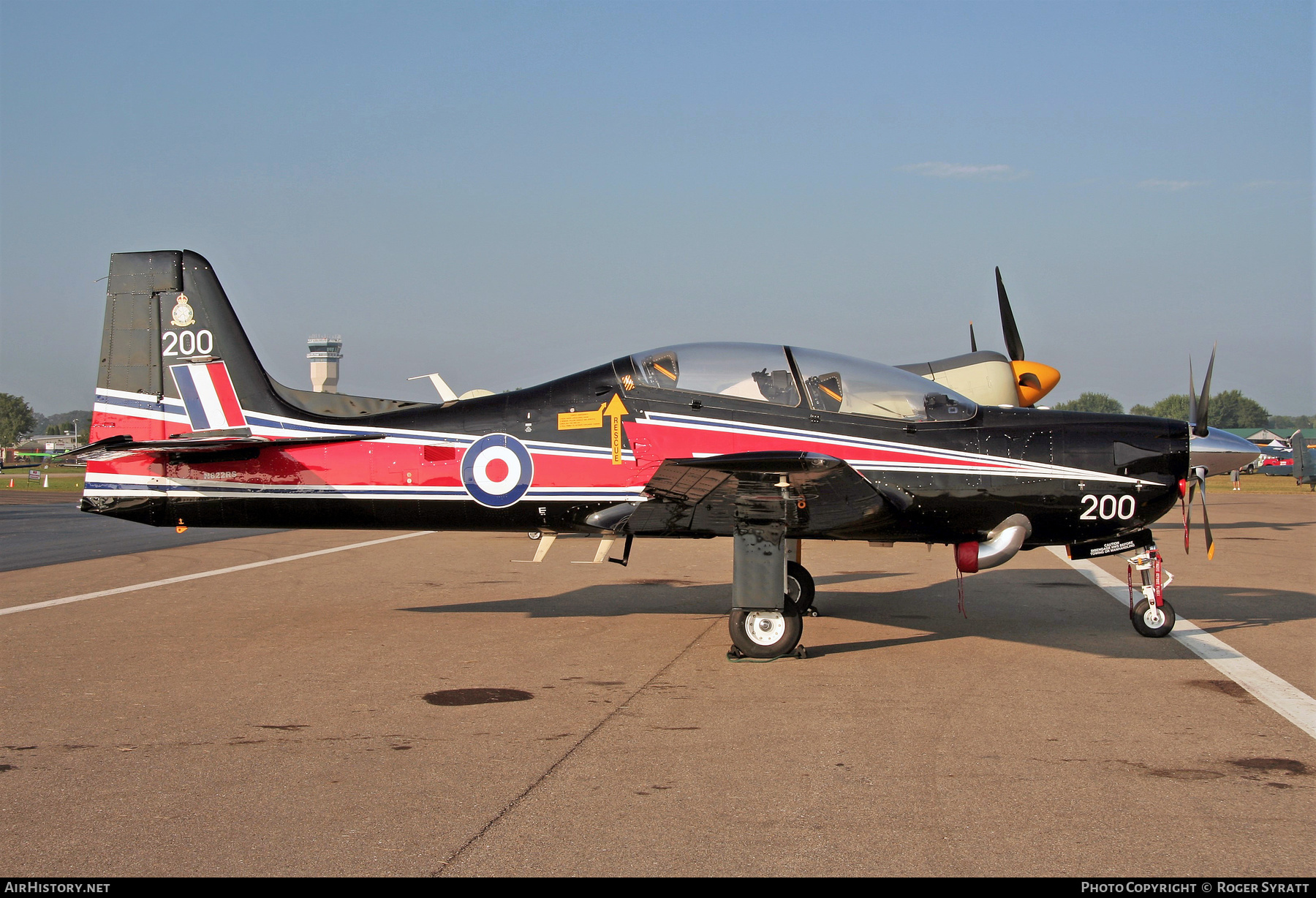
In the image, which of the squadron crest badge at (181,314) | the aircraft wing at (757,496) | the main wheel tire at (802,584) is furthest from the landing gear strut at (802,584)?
the squadron crest badge at (181,314)

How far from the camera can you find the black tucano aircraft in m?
7.95

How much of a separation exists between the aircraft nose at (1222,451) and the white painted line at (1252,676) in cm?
239

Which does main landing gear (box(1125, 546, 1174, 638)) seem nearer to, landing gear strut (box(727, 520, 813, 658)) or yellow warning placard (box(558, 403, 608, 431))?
landing gear strut (box(727, 520, 813, 658))

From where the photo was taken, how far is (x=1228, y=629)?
346 inches

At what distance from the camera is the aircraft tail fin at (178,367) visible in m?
8.92

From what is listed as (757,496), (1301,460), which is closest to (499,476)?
(757,496)

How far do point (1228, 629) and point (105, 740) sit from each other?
9268mm

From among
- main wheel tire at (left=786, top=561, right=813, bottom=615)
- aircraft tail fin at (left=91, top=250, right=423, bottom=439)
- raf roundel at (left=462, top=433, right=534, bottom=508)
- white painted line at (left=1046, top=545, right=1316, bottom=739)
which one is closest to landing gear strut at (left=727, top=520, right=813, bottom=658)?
main wheel tire at (left=786, top=561, right=813, bottom=615)

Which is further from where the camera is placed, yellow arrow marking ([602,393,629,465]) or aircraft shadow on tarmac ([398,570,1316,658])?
aircraft shadow on tarmac ([398,570,1316,658])

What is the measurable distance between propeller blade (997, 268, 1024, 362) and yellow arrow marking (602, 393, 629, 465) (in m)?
10.1

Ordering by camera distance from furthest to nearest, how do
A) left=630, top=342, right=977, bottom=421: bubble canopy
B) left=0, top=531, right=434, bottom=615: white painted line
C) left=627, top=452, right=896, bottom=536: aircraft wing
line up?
1. left=0, top=531, right=434, bottom=615: white painted line
2. left=630, top=342, right=977, bottom=421: bubble canopy
3. left=627, top=452, right=896, bottom=536: aircraft wing

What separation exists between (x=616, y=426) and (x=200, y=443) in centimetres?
383

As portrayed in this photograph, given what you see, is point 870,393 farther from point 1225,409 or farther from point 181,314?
point 1225,409

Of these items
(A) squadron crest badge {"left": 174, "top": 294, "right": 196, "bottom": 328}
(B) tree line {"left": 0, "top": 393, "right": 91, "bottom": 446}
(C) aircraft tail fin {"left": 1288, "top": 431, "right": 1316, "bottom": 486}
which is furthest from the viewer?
(B) tree line {"left": 0, "top": 393, "right": 91, "bottom": 446}
